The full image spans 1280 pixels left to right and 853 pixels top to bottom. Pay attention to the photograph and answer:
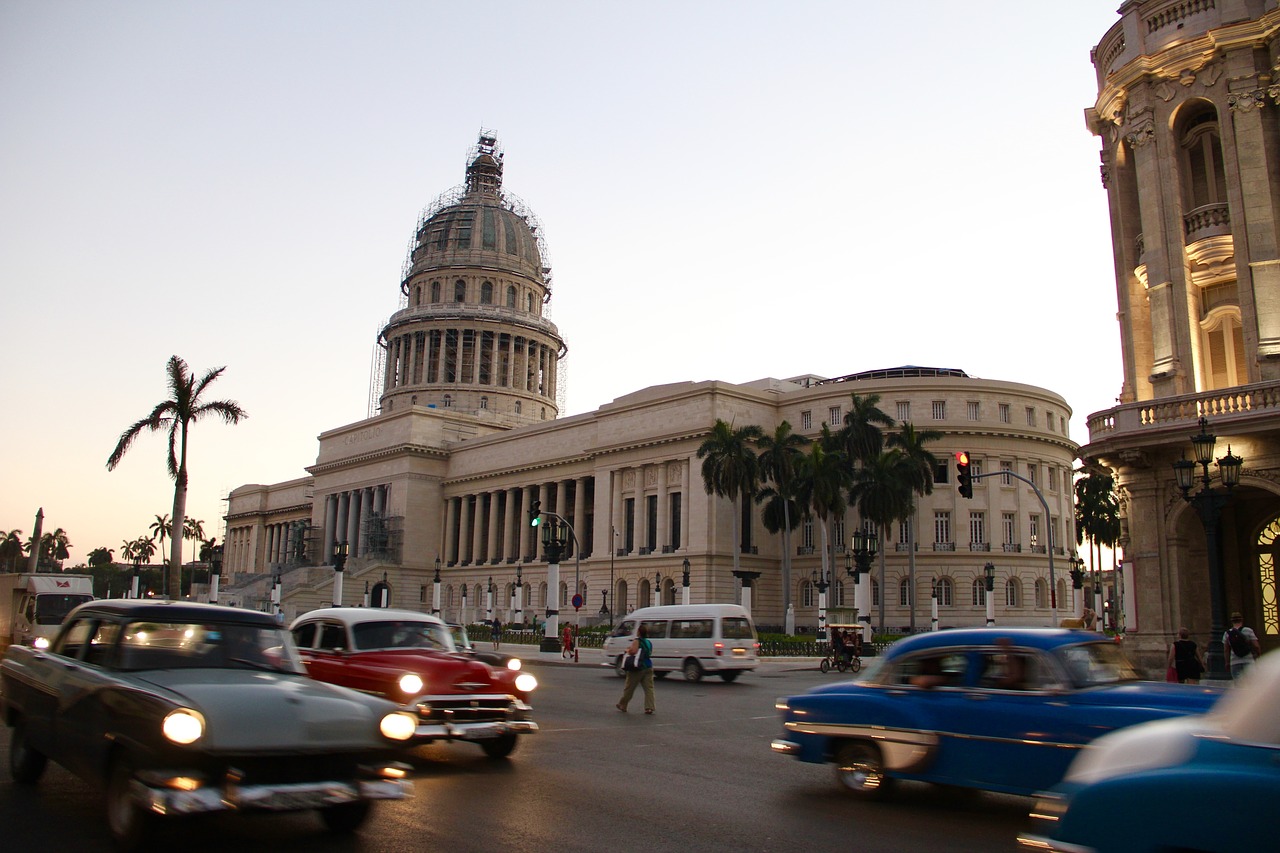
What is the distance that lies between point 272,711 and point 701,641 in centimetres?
2319

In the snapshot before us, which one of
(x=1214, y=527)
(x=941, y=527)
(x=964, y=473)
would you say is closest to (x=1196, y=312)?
(x=964, y=473)

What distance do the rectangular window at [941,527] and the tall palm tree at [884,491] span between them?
8923 mm

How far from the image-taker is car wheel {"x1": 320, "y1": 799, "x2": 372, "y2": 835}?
816cm

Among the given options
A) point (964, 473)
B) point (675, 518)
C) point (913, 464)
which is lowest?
point (964, 473)

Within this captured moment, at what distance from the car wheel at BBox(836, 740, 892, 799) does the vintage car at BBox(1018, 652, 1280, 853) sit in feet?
16.6

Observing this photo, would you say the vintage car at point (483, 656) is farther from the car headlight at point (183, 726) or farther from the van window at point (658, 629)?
the van window at point (658, 629)

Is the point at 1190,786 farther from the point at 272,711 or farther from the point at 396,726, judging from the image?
the point at 272,711

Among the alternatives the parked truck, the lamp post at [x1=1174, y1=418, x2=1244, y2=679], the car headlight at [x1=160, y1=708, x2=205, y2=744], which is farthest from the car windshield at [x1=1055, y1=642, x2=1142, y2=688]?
the parked truck

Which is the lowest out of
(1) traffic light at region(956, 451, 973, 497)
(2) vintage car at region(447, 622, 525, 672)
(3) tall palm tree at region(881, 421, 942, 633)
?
(2) vintage car at region(447, 622, 525, 672)

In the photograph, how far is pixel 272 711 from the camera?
7555 millimetres

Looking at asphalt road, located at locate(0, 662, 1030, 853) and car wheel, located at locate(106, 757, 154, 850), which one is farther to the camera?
asphalt road, located at locate(0, 662, 1030, 853)

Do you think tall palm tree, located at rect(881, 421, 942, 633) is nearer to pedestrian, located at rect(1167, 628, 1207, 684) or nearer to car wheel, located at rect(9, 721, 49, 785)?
pedestrian, located at rect(1167, 628, 1207, 684)

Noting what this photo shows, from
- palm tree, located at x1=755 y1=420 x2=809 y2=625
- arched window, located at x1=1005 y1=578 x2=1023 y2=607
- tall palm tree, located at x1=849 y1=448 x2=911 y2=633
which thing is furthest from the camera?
arched window, located at x1=1005 y1=578 x2=1023 y2=607

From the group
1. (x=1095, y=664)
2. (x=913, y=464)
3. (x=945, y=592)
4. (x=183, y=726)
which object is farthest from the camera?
(x=945, y=592)
